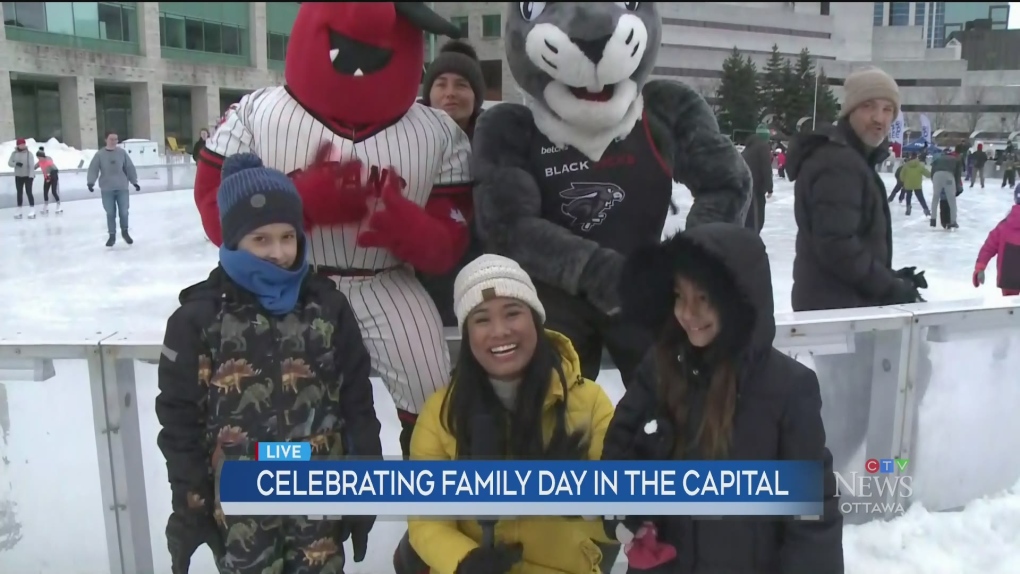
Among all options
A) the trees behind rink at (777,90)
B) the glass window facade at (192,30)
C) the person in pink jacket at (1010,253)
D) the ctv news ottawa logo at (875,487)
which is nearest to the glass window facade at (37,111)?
the trees behind rink at (777,90)

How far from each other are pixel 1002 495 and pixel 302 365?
2.16 m

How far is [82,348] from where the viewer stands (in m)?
1.86

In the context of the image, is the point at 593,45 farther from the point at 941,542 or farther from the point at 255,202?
the point at 941,542

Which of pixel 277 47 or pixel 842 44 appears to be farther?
pixel 842 44

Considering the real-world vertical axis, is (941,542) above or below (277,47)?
below

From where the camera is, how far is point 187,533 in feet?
4.92

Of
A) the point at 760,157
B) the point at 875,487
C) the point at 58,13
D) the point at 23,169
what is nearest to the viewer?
the point at 58,13

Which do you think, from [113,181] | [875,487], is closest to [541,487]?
[875,487]

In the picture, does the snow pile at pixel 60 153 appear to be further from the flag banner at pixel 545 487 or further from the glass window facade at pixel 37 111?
the flag banner at pixel 545 487

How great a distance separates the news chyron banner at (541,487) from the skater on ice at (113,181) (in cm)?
823

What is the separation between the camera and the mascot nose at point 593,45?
1.59 m

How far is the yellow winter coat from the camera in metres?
1.54

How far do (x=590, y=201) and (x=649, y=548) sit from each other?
752 mm

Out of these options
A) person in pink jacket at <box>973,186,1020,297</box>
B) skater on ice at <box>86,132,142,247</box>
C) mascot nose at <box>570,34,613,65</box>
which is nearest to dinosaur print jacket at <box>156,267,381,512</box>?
mascot nose at <box>570,34,613,65</box>
